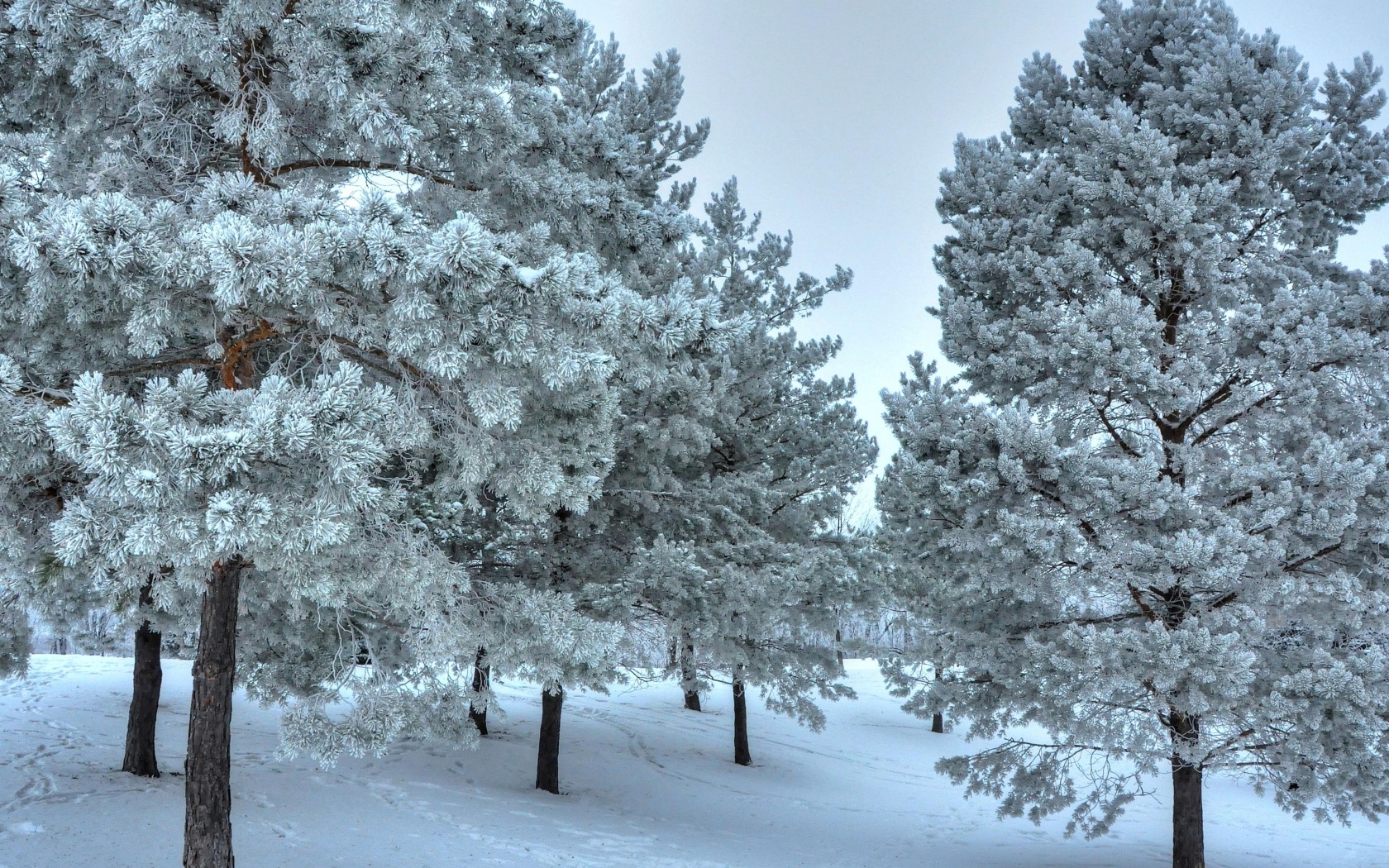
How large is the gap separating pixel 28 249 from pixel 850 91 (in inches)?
2480

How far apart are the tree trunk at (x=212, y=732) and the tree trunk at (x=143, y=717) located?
17.1 ft

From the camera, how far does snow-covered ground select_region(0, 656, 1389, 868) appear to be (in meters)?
7.64

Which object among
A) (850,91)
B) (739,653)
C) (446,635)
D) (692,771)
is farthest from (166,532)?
(850,91)

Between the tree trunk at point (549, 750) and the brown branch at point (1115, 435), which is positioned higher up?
the brown branch at point (1115, 435)

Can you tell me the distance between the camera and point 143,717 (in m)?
9.31

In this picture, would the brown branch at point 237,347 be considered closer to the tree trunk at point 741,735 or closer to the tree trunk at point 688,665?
the tree trunk at point 688,665

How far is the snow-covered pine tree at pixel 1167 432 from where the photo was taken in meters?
6.24

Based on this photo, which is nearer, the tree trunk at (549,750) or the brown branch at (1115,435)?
the brown branch at (1115,435)

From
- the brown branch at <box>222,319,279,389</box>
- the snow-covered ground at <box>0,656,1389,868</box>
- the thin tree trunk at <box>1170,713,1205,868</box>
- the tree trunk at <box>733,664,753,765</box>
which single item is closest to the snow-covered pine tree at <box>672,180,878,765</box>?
the snow-covered ground at <box>0,656,1389,868</box>

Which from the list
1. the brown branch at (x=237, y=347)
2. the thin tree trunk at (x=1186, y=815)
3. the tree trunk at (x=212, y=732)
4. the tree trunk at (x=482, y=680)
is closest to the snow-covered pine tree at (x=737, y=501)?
the tree trunk at (x=482, y=680)

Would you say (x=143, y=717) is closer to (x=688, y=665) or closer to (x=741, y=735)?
(x=688, y=665)

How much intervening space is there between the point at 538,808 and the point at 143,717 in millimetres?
4668

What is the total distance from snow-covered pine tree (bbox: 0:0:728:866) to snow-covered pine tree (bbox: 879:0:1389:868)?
354 cm

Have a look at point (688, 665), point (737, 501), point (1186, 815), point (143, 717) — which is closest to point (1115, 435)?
point (1186, 815)
